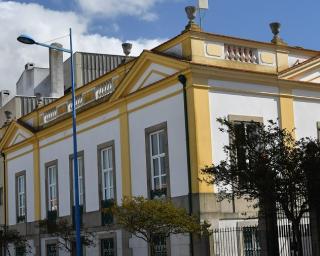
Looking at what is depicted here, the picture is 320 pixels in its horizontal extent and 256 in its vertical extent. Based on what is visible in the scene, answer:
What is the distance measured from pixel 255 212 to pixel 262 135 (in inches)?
269

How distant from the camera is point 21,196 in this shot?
121ft

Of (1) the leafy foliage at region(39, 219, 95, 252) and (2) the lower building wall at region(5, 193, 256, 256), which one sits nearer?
(2) the lower building wall at region(5, 193, 256, 256)

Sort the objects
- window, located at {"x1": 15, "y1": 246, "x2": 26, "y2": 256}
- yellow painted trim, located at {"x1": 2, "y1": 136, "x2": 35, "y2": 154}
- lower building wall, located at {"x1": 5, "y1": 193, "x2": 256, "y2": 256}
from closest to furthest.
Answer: lower building wall, located at {"x1": 5, "y1": 193, "x2": 256, "y2": 256} < window, located at {"x1": 15, "y1": 246, "x2": 26, "y2": 256} < yellow painted trim, located at {"x1": 2, "y1": 136, "x2": 35, "y2": 154}

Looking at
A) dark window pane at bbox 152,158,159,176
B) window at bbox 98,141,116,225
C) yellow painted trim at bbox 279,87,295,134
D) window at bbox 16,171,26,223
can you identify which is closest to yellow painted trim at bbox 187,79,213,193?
dark window pane at bbox 152,158,159,176

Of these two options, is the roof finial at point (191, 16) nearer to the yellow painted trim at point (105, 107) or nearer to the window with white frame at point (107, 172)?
the yellow painted trim at point (105, 107)

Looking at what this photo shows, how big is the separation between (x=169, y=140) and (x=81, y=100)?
7.70 m

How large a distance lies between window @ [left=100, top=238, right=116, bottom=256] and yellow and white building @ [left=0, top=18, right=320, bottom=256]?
79mm

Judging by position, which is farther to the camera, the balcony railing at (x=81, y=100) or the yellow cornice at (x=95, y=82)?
the balcony railing at (x=81, y=100)

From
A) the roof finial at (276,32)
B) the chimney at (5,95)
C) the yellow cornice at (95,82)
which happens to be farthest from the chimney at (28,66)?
the roof finial at (276,32)

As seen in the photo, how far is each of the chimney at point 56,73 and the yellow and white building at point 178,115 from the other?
1563 centimetres

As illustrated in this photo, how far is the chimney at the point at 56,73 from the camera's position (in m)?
47.5

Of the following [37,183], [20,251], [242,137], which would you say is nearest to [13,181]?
[37,183]

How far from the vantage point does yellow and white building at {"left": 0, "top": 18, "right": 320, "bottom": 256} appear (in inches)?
939

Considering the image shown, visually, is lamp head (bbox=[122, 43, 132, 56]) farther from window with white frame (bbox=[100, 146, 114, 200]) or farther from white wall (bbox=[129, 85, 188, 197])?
window with white frame (bbox=[100, 146, 114, 200])
